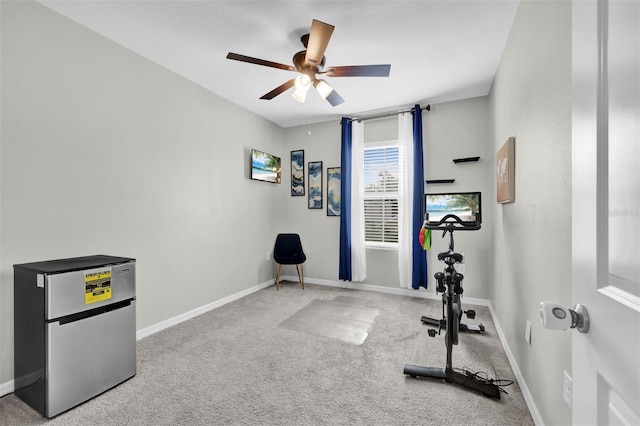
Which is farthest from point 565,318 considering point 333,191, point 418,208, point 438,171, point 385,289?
point 333,191

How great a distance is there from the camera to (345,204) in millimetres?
4406

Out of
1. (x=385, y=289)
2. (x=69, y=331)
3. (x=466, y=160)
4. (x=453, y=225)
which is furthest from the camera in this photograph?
(x=385, y=289)

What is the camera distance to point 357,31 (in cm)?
238

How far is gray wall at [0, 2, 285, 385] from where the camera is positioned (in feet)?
6.48

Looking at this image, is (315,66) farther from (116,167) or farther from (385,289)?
Answer: (385,289)

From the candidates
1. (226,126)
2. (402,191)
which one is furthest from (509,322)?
(226,126)

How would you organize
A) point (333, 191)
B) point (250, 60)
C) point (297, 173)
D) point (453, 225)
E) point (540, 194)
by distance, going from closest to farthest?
1. point (540, 194)
2. point (250, 60)
3. point (453, 225)
4. point (333, 191)
5. point (297, 173)

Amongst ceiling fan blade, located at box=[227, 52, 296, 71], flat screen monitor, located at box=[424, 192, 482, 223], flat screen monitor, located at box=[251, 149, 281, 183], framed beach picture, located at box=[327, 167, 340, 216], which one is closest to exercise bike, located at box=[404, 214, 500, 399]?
flat screen monitor, located at box=[424, 192, 482, 223]

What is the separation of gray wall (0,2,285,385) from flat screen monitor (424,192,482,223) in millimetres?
2579

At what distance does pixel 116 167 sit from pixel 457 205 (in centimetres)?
336

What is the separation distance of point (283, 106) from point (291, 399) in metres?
3.53

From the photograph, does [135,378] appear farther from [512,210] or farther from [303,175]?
[303,175]

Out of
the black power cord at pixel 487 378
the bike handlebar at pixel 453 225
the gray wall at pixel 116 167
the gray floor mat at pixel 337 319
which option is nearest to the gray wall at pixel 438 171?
the gray floor mat at pixel 337 319

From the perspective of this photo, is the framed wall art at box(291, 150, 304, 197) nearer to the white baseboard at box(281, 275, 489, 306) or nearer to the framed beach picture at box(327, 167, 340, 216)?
the framed beach picture at box(327, 167, 340, 216)
